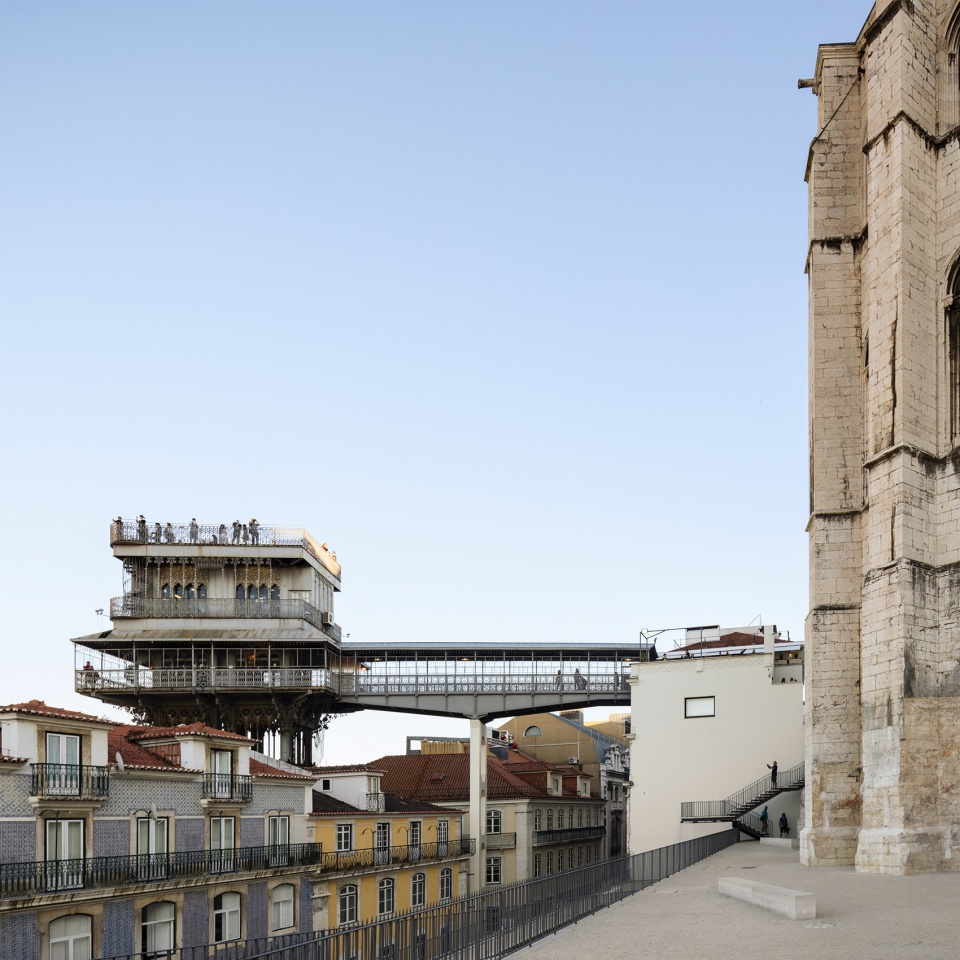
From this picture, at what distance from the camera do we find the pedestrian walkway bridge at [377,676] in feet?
185

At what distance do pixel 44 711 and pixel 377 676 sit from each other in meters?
27.8

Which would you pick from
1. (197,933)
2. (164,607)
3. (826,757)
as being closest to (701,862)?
(826,757)

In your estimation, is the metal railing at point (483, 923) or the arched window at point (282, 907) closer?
the metal railing at point (483, 923)

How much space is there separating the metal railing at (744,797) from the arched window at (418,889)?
10533 millimetres

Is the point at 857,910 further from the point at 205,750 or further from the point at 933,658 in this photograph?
the point at 205,750

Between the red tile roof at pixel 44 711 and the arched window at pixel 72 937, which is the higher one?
the red tile roof at pixel 44 711

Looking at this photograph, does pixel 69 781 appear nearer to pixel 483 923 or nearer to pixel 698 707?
pixel 483 923

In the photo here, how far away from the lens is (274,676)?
56.3 m

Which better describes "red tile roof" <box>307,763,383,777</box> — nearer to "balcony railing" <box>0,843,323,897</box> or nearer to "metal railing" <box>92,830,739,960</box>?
"balcony railing" <box>0,843,323,897</box>

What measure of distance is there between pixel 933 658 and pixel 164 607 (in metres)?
40.8

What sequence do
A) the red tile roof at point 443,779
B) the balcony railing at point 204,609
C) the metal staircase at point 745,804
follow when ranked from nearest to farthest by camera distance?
the metal staircase at point 745,804 → the balcony railing at point 204,609 → the red tile roof at point 443,779

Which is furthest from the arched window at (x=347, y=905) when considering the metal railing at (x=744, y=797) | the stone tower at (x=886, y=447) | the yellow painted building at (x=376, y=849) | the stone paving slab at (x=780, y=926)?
the stone paving slab at (x=780, y=926)

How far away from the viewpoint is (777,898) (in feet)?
59.5

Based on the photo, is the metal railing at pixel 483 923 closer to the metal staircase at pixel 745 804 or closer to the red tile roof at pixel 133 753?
the red tile roof at pixel 133 753
